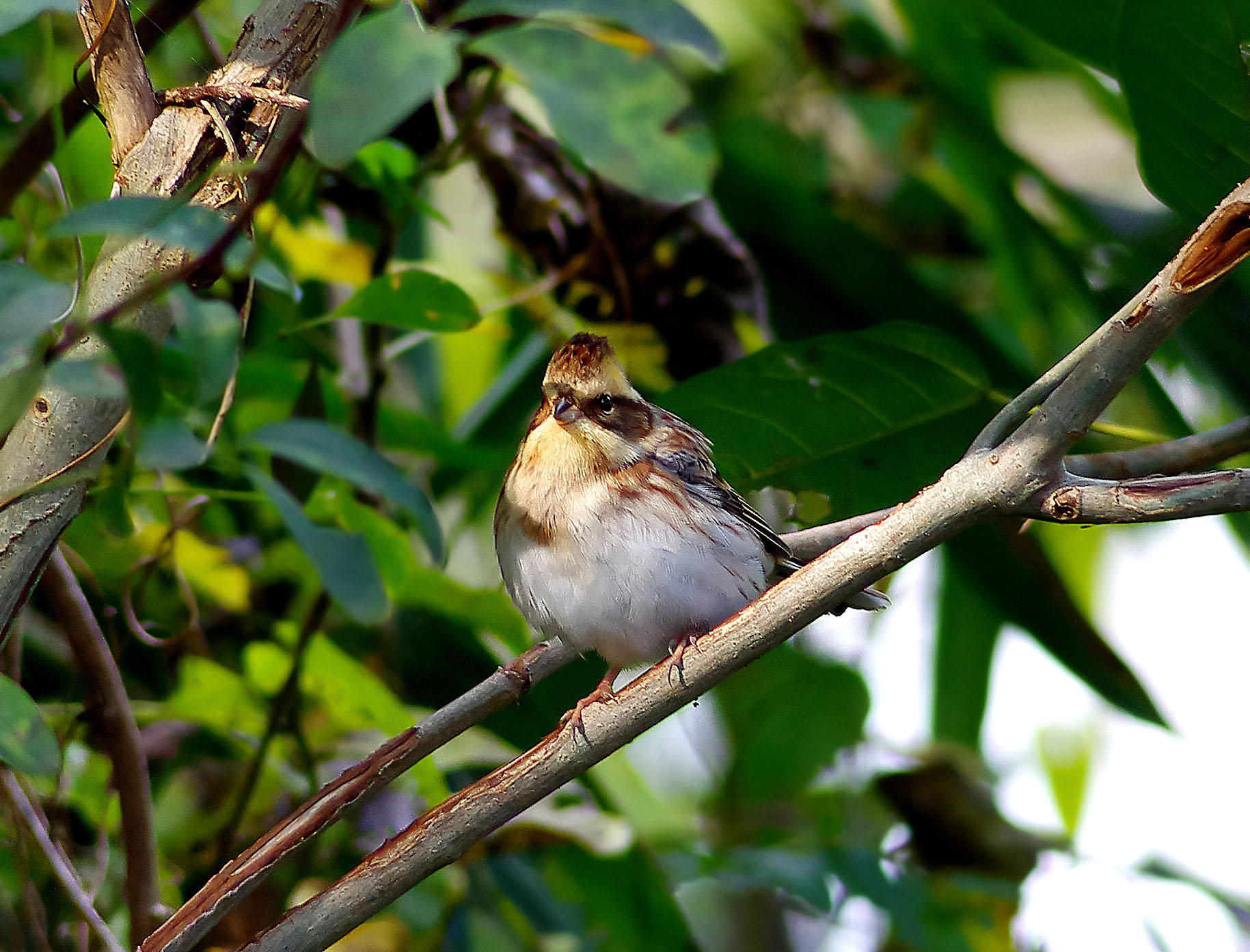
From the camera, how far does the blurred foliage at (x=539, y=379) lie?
4.34 ft

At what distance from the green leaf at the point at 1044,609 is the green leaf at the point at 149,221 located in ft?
5.65

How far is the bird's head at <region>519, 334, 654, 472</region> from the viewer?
6.88 feet

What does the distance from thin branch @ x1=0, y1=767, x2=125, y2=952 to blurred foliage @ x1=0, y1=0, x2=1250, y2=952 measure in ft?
0.43

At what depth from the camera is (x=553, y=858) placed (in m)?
2.59

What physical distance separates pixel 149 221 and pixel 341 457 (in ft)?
2.51

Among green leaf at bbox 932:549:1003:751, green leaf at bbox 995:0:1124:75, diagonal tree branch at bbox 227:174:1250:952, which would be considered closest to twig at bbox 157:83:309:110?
diagonal tree branch at bbox 227:174:1250:952

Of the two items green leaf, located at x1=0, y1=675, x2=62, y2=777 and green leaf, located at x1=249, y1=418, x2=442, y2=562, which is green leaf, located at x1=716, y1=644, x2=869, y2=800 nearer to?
green leaf, located at x1=249, y1=418, x2=442, y2=562

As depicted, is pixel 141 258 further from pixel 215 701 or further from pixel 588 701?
pixel 215 701

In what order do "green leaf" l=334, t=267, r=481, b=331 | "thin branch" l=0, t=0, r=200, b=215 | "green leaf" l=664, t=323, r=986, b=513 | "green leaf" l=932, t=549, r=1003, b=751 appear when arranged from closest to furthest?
1. "thin branch" l=0, t=0, r=200, b=215
2. "green leaf" l=334, t=267, r=481, b=331
3. "green leaf" l=664, t=323, r=986, b=513
4. "green leaf" l=932, t=549, r=1003, b=751

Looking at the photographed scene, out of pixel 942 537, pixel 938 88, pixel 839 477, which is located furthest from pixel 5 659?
pixel 938 88

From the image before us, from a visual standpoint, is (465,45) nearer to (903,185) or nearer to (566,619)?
(566,619)

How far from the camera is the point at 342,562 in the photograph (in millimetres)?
1419

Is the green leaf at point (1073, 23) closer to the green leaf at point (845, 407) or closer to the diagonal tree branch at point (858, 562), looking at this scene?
the green leaf at point (845, 407)

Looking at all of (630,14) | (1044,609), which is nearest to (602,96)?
(630,14)
